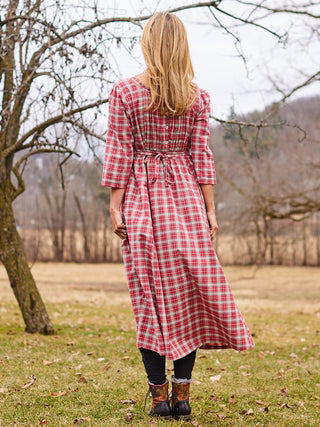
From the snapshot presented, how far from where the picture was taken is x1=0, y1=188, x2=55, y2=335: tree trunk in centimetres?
557

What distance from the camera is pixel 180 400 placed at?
2.44 meters

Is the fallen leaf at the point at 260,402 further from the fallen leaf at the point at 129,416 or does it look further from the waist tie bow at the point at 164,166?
the waist tie bow at the point at 164,166

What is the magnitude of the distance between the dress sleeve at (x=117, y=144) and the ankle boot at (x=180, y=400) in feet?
3.38

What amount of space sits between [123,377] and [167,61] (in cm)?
242

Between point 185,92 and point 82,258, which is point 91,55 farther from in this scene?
point 82,258

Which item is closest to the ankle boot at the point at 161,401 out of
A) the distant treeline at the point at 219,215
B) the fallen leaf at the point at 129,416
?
the fallen leaf at the point at 129,416

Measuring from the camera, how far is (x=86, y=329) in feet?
21.9

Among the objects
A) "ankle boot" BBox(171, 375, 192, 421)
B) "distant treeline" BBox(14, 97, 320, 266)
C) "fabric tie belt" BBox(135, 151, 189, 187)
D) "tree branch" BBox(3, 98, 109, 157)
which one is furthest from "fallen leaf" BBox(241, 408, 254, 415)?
"distant treeline" BBox(14, 97, 320, 266)

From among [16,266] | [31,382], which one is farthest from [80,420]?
[16,266]

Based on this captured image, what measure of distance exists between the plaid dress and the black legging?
3.4 inches

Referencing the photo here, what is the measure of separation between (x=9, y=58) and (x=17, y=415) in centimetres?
442

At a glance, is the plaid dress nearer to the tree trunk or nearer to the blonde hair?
the blonde hair

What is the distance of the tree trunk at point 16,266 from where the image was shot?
18.3ft

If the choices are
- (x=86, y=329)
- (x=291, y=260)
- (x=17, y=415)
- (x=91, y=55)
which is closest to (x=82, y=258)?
(x=291, y=260)
